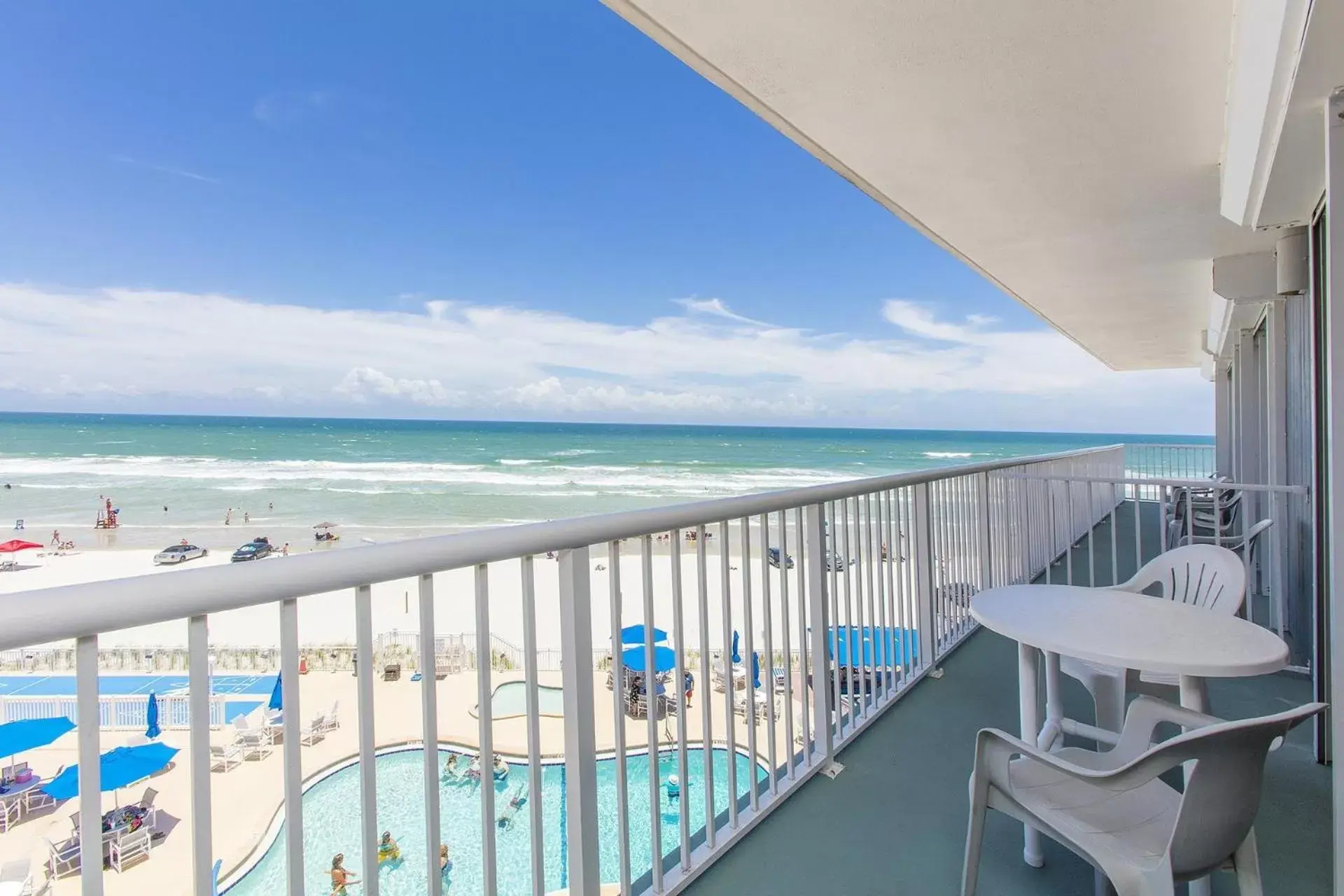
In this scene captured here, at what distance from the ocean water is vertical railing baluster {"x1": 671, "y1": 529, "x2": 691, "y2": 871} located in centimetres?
1020

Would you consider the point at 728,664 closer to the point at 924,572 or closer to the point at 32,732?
the point at 32,732

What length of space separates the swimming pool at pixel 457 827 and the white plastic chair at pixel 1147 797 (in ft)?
9.76

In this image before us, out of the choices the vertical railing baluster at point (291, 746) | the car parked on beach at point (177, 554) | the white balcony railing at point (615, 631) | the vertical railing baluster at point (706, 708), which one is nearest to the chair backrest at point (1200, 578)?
Result: the white balcony railing at point (615, 631)

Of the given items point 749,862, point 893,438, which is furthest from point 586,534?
point 893,438

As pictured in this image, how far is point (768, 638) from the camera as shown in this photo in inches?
82.2

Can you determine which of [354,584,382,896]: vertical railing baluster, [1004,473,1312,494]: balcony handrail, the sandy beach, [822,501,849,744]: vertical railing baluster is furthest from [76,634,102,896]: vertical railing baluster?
the sandy beach

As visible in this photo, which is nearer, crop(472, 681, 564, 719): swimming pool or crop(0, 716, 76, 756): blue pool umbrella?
crop(0, 716, 76, 756): blue pool umbrella

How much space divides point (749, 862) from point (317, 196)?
2985cm

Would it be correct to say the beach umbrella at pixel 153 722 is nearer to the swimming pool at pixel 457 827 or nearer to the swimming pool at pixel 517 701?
the swimming pool at pixel 457 827

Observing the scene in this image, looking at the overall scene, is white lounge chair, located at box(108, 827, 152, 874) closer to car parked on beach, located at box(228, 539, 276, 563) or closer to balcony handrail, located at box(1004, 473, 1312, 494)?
balcony handrail, located at box(1004, 473, 1312, 494)

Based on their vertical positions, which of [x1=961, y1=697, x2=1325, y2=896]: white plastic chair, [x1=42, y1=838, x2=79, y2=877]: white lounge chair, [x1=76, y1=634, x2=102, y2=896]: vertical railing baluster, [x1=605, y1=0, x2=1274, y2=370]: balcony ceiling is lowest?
[x1=42, y1=838, x2=79, y2=877]: white lounge chair

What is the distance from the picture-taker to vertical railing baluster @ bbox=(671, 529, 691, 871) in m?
1.60

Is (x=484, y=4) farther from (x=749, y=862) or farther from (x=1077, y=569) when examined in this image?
(x=749, y=862)

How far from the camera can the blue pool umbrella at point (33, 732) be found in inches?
40.4
